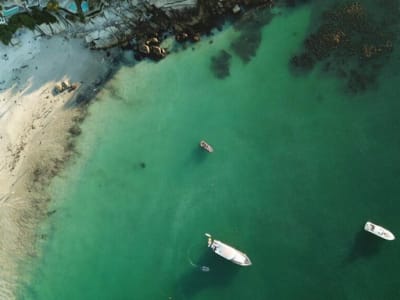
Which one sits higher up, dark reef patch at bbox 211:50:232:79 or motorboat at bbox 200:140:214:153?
dark reef patch at bbox 211:50:232:79

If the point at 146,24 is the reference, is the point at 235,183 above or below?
below

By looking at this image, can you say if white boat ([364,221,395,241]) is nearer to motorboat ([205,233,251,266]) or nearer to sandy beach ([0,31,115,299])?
motorboat ([205,233,251,266])

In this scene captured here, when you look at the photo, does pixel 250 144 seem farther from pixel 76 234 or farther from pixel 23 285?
pixel 23 285

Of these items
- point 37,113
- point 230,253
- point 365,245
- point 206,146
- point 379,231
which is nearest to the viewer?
point 379,231

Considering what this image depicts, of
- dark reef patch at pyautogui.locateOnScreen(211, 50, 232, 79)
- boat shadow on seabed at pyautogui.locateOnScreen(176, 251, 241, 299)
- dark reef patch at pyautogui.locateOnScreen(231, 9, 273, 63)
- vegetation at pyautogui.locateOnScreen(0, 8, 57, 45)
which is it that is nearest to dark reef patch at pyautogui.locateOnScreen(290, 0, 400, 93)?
dark reef patch at pyautogui.locateOnScreen(231, 9, 273, 63)

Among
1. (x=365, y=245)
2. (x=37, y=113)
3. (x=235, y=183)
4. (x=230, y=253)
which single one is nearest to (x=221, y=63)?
(x=235, y=183)

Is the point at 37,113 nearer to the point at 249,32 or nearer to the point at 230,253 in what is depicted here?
the point at 249,32

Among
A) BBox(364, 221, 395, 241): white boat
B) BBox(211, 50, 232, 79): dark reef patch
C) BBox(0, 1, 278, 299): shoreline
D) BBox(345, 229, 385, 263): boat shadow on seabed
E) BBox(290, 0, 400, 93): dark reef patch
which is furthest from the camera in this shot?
BBox(0, 1, 278, 299): shoreline

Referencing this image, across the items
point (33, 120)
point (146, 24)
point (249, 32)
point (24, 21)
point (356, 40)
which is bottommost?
point (356, 40)
